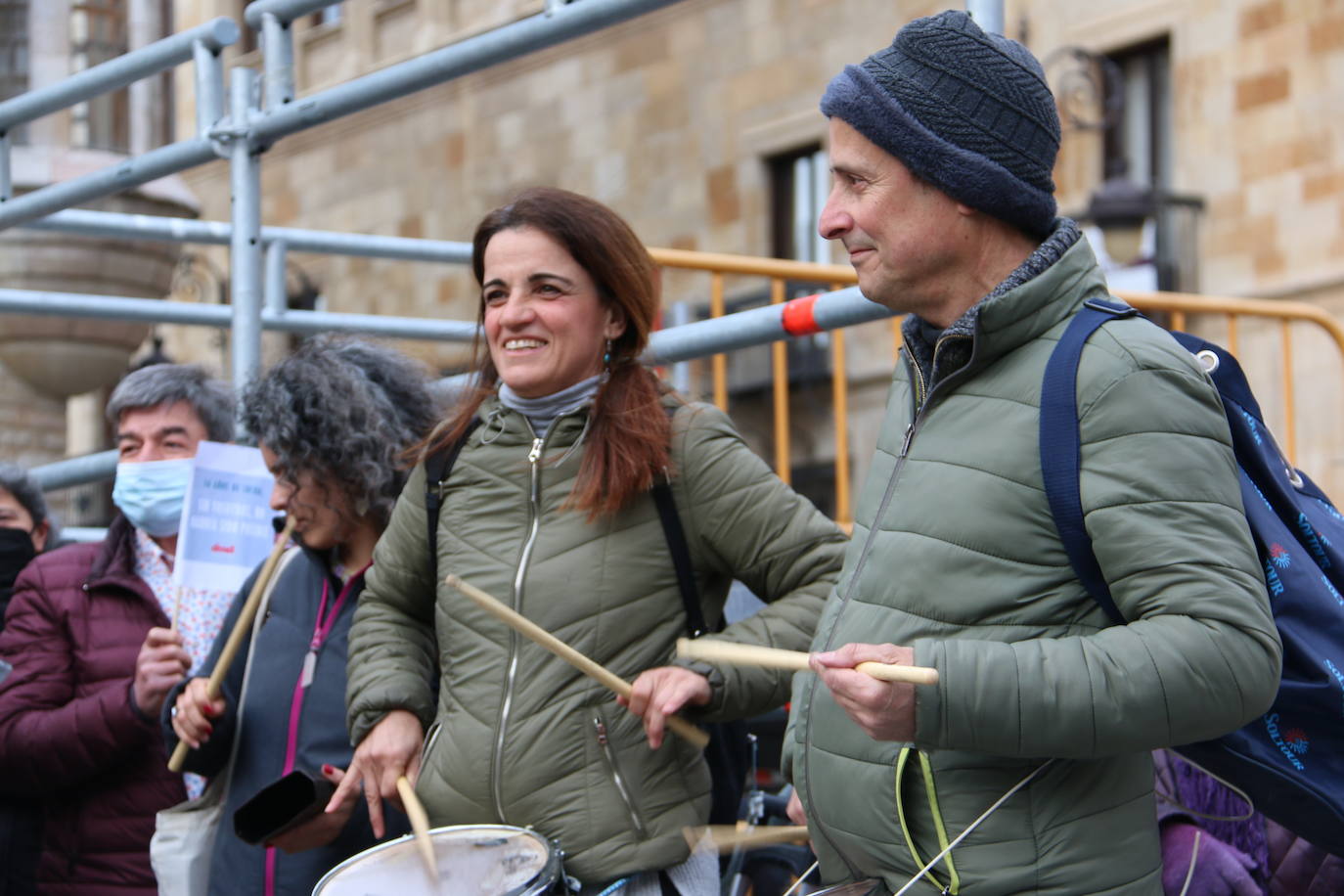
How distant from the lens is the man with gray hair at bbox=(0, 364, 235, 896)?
11.6ft

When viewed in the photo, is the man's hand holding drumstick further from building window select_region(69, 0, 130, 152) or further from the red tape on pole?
building window select_region(69, 0, 130, 152)

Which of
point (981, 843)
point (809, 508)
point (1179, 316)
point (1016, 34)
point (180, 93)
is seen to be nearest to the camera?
point (981, 843)

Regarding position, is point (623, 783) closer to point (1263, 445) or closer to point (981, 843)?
point (981, 843)

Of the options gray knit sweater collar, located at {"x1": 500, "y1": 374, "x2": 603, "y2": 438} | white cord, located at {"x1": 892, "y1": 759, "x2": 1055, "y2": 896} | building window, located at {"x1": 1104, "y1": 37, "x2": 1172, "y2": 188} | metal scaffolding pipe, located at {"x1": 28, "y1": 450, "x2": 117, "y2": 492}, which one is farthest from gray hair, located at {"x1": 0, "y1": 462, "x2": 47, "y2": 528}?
building window, located at {"x1": 1104, "y1": 37, "x2": 1172, "y2": 188}

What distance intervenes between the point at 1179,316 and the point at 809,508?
9.81 ft

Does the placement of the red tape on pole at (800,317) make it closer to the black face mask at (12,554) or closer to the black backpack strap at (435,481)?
the black backpack strap at (435,481)

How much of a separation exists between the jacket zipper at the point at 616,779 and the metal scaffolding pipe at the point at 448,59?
4.73 ft

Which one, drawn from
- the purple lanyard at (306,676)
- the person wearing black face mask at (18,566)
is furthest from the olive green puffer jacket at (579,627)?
the person wearing black face mask at (18,566)

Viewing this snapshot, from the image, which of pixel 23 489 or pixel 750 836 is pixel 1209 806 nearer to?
pixel 750 836

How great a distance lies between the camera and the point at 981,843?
2047 mm

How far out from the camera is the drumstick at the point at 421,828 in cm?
245

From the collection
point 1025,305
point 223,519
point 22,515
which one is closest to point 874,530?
point 1025,305

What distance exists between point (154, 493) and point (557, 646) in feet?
5.38

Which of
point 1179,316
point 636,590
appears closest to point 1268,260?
point 1179,316
